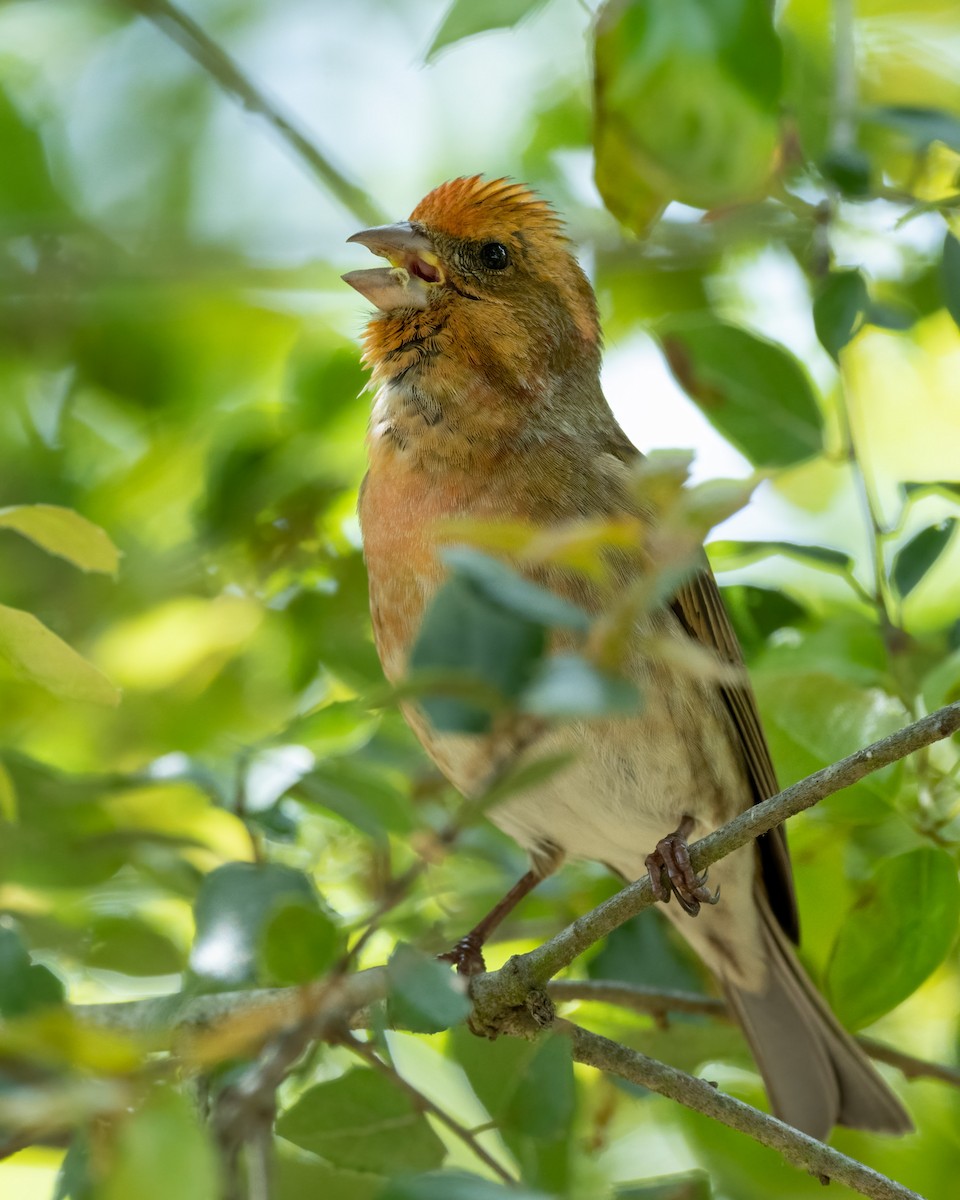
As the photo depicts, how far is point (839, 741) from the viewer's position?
2826 millimetres

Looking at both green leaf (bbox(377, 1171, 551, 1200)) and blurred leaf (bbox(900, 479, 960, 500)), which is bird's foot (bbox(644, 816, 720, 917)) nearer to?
blurred leaf (bbox(900, 479, 960, 500))

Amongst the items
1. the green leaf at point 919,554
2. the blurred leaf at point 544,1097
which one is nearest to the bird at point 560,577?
the green leaf at point 919,554

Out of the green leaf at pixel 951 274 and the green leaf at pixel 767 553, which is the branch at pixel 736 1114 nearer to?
the green leaf at pixel 767 553

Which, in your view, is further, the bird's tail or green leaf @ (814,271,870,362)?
the bird's tail

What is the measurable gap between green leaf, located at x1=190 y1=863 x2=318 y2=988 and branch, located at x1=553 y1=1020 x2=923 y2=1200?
18.9 inches

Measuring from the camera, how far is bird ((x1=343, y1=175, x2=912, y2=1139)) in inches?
126

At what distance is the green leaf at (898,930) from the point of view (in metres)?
2.67

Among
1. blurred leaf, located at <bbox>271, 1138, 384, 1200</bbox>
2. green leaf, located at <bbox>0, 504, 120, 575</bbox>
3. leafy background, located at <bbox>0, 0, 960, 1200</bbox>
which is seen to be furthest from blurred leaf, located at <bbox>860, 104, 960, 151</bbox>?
blurred leaf, located at <bbox>271, 1138, 384, 1200</bbox>

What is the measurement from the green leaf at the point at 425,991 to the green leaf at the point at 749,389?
1.81 meters

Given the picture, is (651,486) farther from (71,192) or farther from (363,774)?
(71,192)

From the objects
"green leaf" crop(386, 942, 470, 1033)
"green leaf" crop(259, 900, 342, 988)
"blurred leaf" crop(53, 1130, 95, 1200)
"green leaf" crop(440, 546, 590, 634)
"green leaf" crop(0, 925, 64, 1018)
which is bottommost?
"blurred leaf" crop(53, 1130, 95, 1200)

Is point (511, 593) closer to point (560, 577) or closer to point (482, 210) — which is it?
point (560, 577)

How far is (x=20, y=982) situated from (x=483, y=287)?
7.11ft

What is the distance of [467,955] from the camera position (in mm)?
3439
